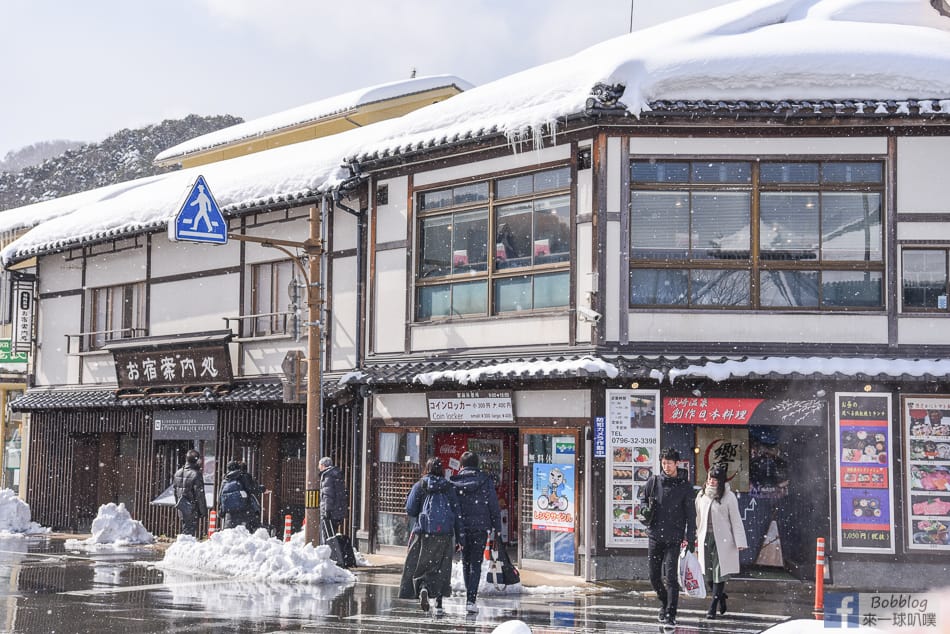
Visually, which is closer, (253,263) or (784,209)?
(784,209)

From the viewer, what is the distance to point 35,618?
38.9 ft

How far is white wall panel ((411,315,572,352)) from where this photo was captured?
16344 millimetres

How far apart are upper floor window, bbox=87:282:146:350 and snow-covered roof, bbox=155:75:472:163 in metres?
6.95

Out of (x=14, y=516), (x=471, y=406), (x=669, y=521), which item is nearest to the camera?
(x=669, y=521)

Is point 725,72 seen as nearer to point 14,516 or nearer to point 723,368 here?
point 723,368

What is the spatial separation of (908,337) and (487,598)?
7211 mm

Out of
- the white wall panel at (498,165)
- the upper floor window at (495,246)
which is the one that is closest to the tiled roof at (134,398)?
the upper floor window at (495,246)

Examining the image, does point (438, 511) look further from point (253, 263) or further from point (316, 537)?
point (253, 263)

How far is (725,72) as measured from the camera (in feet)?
51.0

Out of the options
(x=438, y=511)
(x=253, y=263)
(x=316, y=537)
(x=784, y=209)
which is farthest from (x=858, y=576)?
(x=253, y=263)

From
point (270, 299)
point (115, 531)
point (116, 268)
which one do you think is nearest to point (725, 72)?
point (270, 299)

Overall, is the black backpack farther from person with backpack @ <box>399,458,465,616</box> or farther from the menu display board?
the menu display board

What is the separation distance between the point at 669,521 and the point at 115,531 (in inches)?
560

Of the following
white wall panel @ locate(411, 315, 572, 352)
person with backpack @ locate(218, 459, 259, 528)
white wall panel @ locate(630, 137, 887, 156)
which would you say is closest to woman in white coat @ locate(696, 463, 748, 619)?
white wall panel @ locate(411, 315, 572, 352)
